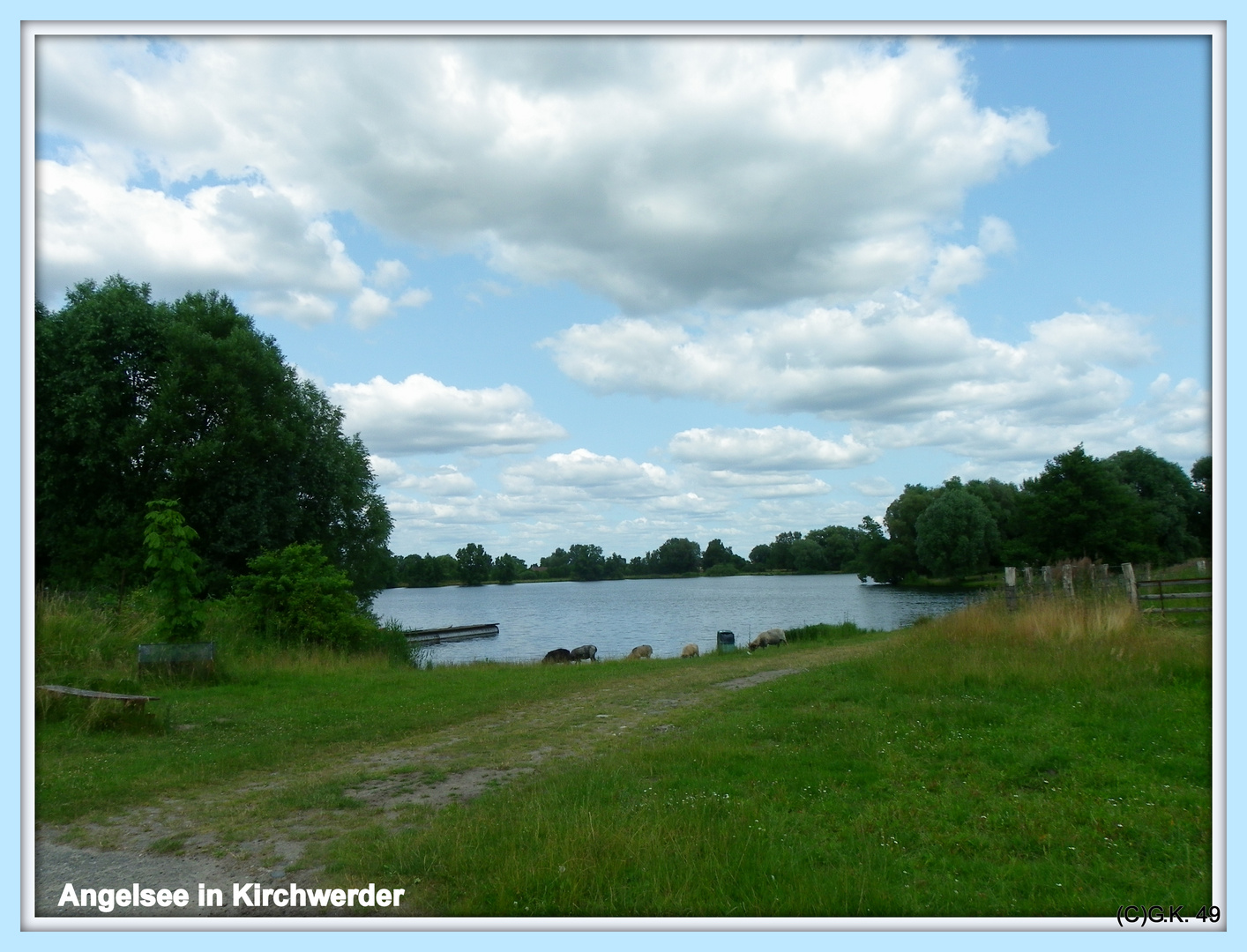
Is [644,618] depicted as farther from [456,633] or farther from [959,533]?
[959,533]

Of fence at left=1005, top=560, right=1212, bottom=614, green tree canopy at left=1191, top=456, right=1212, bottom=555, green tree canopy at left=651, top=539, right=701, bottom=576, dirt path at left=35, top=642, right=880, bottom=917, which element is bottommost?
green tree canopy at left=651, top=539, right=701, bottom=576

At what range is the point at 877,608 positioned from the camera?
164 ft

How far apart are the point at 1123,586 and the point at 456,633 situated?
37.1m

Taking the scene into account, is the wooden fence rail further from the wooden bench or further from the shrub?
the shrub

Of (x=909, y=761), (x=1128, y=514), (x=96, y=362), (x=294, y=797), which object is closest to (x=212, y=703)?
(x=294, y=797)

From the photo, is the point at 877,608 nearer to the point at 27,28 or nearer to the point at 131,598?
the point at 131,598

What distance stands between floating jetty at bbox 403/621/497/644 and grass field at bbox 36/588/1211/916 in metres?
31.9

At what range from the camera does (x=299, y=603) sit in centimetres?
1912

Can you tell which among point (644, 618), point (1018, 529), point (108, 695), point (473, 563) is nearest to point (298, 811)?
point (108, 695)

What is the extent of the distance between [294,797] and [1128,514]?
61.4 metres

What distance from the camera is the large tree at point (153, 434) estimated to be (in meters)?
26.5

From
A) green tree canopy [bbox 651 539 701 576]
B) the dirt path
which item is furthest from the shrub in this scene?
green tree canopy [bbox 651 539 701 576]

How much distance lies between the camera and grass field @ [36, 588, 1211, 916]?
485 cm

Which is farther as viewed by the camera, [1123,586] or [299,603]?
[299,603]
